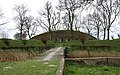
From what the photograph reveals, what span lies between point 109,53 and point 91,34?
52869 millimetres

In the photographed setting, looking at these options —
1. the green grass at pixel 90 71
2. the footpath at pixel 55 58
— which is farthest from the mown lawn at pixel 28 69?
the green grass at pixel 90 71

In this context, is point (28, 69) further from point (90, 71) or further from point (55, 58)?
point (55, 58)

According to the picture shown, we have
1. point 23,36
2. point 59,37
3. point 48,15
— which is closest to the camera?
point 48,15

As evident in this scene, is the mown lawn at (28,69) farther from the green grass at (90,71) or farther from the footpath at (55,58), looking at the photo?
the green grass at (90,71)

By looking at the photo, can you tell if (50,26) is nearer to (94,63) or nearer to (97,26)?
(97,26)

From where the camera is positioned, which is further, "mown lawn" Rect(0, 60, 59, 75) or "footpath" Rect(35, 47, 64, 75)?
"footpath" Rect(35, 47, 64, 75)

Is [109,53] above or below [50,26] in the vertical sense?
below

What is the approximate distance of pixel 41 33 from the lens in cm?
7575

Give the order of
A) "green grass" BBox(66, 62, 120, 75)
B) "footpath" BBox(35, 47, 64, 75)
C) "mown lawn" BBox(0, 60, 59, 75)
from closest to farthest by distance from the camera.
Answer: "mown lawn" BBox(0, 60, 59, 75), "footpath" BBox(35, 47, 64, 75), "green grass" BBox(66, 62, 120, 75)

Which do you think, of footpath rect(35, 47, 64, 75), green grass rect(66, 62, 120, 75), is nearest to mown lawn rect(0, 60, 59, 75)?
footpath rect(35, 47, 64, 75)

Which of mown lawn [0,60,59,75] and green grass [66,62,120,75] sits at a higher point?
mown lawn [0,60,59,75]

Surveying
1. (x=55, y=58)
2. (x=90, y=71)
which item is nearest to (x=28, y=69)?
(x=90, y=71)

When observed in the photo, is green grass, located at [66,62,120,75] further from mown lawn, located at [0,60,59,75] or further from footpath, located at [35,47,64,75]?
mown lawn, located at [0,60,59,75]

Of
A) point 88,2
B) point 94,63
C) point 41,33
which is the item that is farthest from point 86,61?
point 41,33
